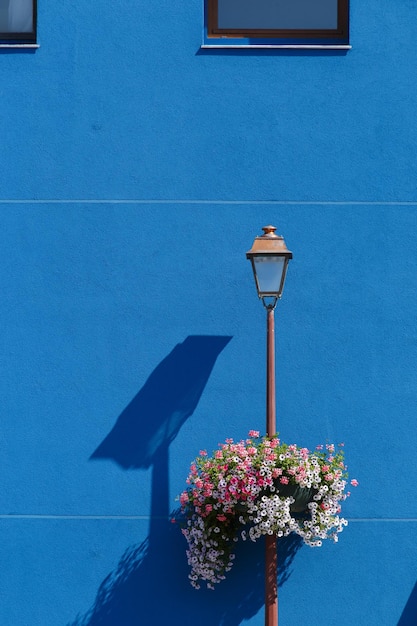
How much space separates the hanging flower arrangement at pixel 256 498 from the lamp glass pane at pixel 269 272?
2.75ft

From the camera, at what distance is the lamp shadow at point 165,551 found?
18.3 ft

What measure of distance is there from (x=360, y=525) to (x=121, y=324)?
1868 mm

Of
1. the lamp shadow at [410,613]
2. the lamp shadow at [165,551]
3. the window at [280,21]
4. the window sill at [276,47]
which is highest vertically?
the window at [280,21]

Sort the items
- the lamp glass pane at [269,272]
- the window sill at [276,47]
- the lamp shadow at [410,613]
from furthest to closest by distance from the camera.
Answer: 1. the window sill at [276,47]
2. the lamp shadow at [410,613]
3. the lamp glass pane at [269,272]

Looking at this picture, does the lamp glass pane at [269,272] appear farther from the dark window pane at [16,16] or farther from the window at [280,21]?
the dark window pane at [16,16]

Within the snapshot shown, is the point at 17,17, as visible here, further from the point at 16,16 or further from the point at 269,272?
the point at 269,272

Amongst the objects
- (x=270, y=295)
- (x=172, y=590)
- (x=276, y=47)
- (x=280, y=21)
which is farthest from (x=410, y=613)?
(x=280, y=21)

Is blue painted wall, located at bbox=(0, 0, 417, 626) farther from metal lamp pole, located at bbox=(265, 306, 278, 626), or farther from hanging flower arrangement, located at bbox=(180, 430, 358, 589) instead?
metal lamp pole, located at bbox=(265, 306, 278, 626)

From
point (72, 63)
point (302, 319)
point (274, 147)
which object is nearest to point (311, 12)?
point (274, 147)

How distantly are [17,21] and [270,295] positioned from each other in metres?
2.54

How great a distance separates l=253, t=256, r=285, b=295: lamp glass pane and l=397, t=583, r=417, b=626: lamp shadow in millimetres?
2027

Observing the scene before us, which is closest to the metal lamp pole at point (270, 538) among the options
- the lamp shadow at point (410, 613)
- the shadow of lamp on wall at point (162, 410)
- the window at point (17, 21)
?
the shadow of lamp on wall at point (162, 410)

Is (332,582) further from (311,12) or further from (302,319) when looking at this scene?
(311,12)

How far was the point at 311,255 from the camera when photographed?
→ 18.8 ft
